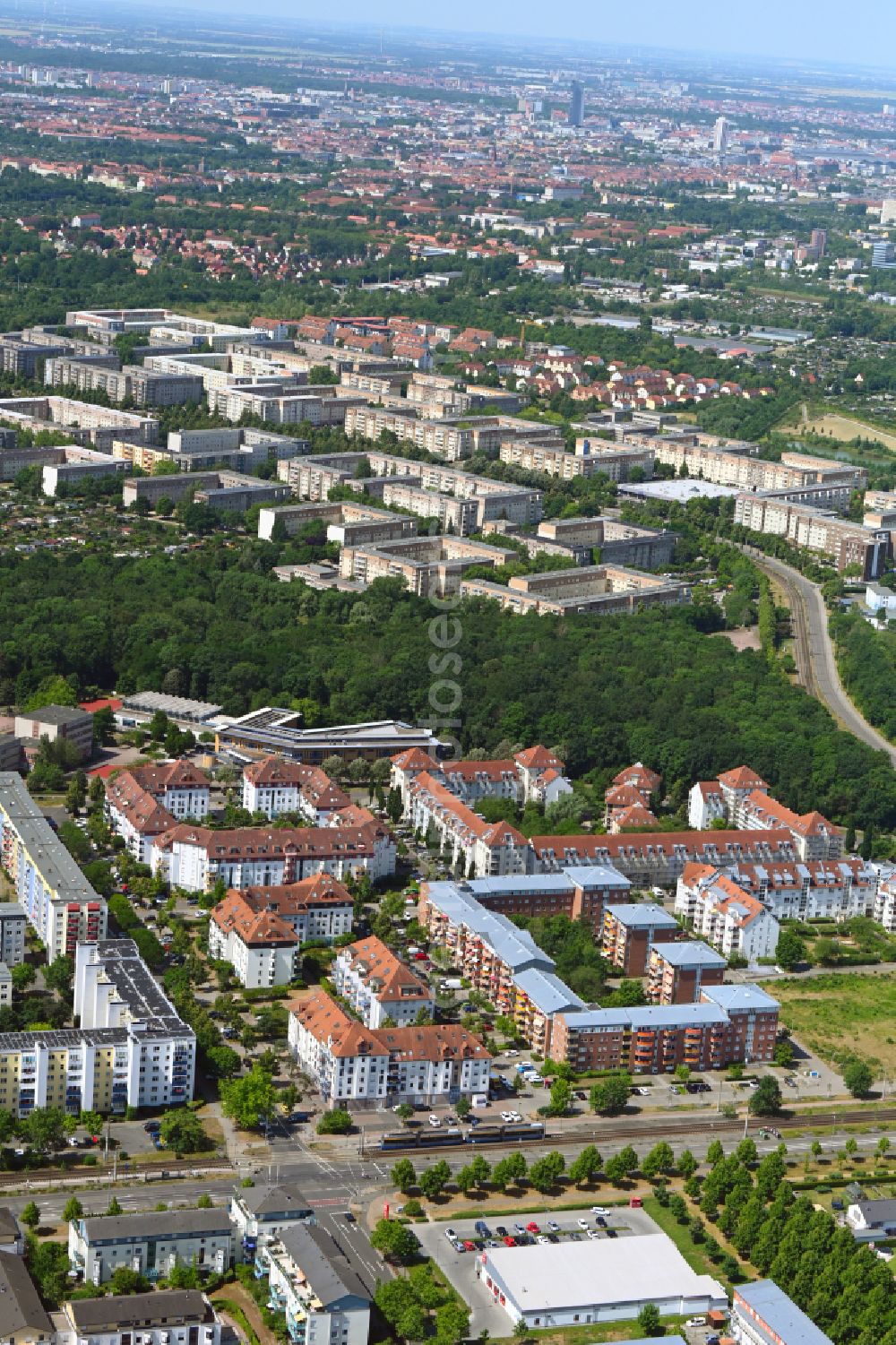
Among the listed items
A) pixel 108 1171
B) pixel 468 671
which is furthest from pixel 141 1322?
pixel 468 671

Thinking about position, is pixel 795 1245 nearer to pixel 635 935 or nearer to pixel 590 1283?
pixel 590 1283

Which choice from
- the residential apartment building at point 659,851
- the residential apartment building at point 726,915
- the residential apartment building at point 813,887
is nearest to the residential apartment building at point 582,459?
the residential apartment building at point 659,851

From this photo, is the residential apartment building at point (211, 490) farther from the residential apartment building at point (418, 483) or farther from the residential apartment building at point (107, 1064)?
the residential apartment building at point (107, 1064)

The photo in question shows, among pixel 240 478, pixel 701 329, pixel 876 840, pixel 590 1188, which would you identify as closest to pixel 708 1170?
pixel 590 1188

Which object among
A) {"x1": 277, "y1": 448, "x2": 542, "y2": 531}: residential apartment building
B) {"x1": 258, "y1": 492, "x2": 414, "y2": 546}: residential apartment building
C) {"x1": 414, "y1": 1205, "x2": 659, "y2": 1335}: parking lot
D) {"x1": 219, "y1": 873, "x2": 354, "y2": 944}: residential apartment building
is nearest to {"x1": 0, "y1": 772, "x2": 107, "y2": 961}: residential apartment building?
{"x1": 219, "y1": 873, "x2": 354, "y2": 944}: residential apartment building

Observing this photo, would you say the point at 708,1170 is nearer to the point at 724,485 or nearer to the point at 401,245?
the point at 724,485

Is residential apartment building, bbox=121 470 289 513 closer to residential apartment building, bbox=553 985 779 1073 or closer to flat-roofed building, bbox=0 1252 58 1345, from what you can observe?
residential apartment building, bbox=553 985 779 1073
